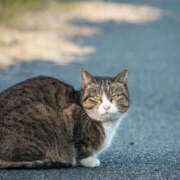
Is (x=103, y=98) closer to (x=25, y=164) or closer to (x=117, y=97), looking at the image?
(x=117, y=97)

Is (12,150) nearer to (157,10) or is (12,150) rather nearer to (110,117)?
(110,117)

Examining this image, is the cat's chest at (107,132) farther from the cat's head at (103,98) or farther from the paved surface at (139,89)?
the paved surface at (139,89)

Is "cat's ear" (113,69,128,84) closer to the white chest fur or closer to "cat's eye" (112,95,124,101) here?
"cat's eye" (112,95,124,101)

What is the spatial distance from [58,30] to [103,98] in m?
11.7

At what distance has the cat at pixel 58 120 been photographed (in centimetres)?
546

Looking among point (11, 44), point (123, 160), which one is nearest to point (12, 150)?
point (123, 160)

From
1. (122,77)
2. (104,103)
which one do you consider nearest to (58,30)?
(122,77)

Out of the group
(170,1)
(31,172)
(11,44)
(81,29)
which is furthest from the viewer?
(170,1)

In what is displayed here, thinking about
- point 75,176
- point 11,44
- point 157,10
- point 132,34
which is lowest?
point 75,176

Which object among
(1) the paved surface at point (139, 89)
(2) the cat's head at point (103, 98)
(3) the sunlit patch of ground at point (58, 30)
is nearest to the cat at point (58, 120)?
(2) the cat's head at point (103, 98)

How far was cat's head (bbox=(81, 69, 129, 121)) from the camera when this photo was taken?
5.83 metres

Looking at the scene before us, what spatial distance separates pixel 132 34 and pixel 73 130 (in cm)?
1266

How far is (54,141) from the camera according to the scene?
18.5ft

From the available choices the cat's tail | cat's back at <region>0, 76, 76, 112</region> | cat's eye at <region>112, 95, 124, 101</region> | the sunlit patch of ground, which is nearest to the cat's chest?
cat's eye at <region>112, 95, 124, 101</region>
